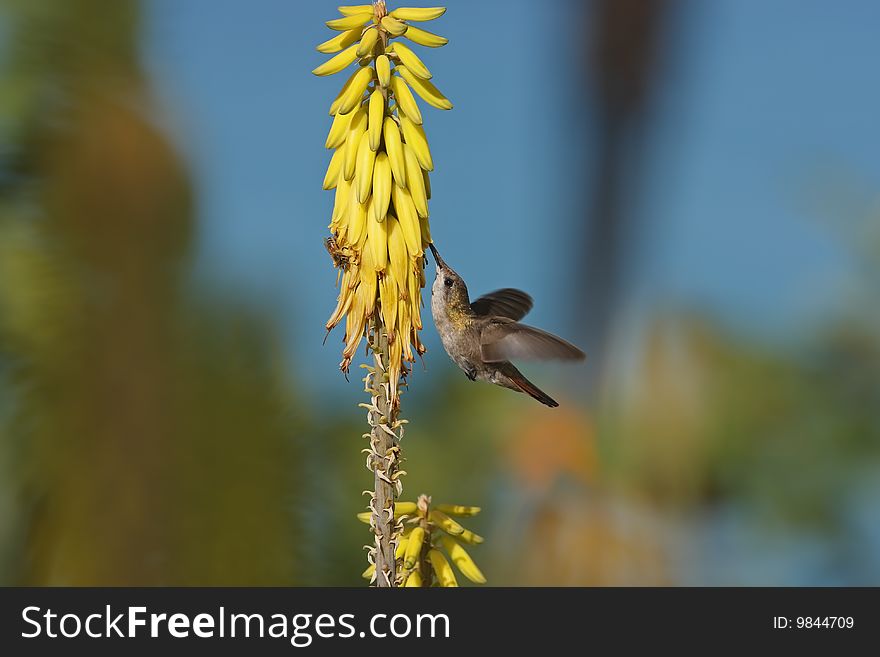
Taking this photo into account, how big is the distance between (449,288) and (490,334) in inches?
11.8

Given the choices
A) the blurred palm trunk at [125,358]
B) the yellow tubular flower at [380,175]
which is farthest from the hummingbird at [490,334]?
the blurred palm trunk at [125,358]

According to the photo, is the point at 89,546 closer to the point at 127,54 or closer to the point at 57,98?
the point at 57,98

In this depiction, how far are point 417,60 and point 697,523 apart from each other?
30.9 feet

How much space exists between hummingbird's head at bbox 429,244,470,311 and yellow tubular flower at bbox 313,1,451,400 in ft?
3.25

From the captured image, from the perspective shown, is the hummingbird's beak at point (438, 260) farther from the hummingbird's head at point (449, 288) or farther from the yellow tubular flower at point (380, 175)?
the yellow tubular flower at point (380, 175)

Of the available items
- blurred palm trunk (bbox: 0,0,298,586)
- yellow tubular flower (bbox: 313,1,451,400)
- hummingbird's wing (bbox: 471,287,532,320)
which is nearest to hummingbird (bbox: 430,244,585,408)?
hummingbird's wing (bbox: 471,287,532,320)

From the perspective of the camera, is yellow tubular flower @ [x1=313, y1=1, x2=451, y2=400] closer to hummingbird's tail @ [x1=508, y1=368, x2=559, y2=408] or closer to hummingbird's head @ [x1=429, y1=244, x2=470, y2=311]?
hummingbird's head @ [x1=429, y1=244, x2=470, y2=311]

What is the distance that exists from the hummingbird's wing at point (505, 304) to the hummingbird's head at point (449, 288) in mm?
265

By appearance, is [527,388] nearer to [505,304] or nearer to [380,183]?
[505,304]

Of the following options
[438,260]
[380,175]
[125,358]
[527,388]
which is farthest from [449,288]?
[125,358]

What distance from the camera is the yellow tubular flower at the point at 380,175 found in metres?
3.29

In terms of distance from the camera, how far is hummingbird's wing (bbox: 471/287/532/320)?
488cm

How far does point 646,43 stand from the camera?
8.14m

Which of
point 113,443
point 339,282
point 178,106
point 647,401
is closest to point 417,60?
point 339,282
